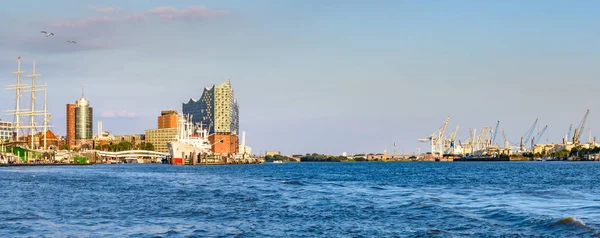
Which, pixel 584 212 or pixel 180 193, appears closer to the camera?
pixel 584 212

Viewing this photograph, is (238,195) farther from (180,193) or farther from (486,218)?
(486,218)

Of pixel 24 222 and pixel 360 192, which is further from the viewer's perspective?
pixel 360 192

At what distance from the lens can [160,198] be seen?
207 ft

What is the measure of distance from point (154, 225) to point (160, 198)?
2119cm

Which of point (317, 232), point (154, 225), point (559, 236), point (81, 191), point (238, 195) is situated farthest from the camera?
point (81, 191)

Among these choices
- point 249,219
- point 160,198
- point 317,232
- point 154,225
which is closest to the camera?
point 317,232

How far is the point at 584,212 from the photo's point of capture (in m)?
47.6

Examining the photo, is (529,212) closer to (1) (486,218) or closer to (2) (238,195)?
(1) (486,218)

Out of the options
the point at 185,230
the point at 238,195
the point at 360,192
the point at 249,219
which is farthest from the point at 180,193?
the point at 185,230

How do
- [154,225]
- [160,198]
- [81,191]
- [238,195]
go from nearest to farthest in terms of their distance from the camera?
[154,225] → [160,198] → [238,195] → [81,191]

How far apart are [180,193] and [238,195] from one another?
6.60 meters

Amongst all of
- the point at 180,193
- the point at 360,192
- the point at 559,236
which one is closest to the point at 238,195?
the point at 180,193

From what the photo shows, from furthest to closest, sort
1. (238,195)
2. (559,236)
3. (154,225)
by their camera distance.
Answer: (238,195) < (154,225) < (559,236)

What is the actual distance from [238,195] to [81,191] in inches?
679
